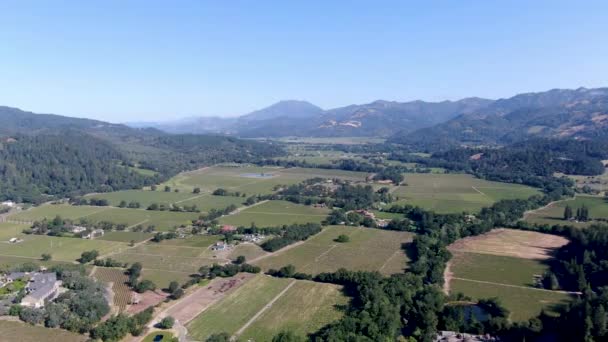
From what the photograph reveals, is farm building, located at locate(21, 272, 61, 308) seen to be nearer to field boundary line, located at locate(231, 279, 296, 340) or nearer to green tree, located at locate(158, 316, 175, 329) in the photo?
green tree, located at locate(158, 316, 175, 329)

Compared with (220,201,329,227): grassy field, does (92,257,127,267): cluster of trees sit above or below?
below

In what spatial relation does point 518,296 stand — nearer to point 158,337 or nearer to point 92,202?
point 158,337

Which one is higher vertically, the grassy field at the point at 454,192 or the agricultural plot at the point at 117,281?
the grassy field at the point at 454,192

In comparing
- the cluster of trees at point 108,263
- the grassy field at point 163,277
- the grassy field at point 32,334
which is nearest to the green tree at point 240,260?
the grassy field at point 163,277

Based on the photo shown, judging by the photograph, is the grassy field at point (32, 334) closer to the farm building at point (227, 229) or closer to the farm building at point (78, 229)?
the farm building at point (227, 229)

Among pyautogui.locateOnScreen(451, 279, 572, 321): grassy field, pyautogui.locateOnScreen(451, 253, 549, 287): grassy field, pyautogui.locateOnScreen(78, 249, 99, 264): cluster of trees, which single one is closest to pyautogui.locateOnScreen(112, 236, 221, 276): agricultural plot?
pyautogui.locateOnScreen(78, 249, 99, 264): cluster of trees

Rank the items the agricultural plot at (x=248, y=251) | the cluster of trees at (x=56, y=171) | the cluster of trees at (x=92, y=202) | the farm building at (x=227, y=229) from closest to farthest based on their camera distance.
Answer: the agricultural plot at (x=248, y=251)
the farm building at (x=227, y=229)
the cluster of trees at (x=92, y=202)
the cluster of trees at (x=56, y=171)
